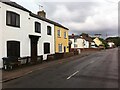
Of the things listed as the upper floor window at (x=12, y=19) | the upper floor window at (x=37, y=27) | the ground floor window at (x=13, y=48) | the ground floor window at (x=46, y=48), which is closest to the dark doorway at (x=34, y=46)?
the upper floor window at (x=37, y=27)

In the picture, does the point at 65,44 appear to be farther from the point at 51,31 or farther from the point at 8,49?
the point at 8,49

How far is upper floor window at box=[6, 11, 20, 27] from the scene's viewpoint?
1931 centimetres

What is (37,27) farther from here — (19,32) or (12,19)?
(12,19)

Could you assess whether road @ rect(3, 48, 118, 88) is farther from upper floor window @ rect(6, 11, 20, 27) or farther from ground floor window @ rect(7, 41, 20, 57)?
upper floor window @ rect(6, 11, 20, 27)

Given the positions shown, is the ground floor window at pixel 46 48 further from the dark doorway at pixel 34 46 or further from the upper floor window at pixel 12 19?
the upper floor window at pixel 12 19

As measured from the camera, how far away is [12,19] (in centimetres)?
1991

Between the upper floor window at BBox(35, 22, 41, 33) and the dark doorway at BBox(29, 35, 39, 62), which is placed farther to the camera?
the upper floor window at BBox(35, 22, 41, 33)

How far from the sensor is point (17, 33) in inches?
814

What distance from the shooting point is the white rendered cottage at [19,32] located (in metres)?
18.5

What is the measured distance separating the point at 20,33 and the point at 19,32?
0.23m

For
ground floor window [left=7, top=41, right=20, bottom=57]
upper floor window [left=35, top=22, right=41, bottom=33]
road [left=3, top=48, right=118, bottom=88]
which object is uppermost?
upper floor window [left=35, top=22, right=41, bottom=33]

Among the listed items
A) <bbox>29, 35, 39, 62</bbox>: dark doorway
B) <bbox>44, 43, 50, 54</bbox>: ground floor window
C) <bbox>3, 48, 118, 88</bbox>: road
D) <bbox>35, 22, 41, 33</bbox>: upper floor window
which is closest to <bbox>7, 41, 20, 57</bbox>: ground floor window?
<bbox>29, 35, 39, 62</bbox>: dark doorway

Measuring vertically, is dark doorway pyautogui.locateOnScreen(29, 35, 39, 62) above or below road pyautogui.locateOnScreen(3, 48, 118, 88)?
above

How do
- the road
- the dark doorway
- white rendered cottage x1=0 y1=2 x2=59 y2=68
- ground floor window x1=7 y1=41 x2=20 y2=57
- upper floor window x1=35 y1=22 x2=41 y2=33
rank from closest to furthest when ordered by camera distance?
the road → white rendered cottage x1=0 y1=2 x2=59 y2=68 → ground floor window x1=7 y1=41 x2=20 y2=57 → the dark doorway → upper floor window x1=35 y1=22 x2=41 y2=33
